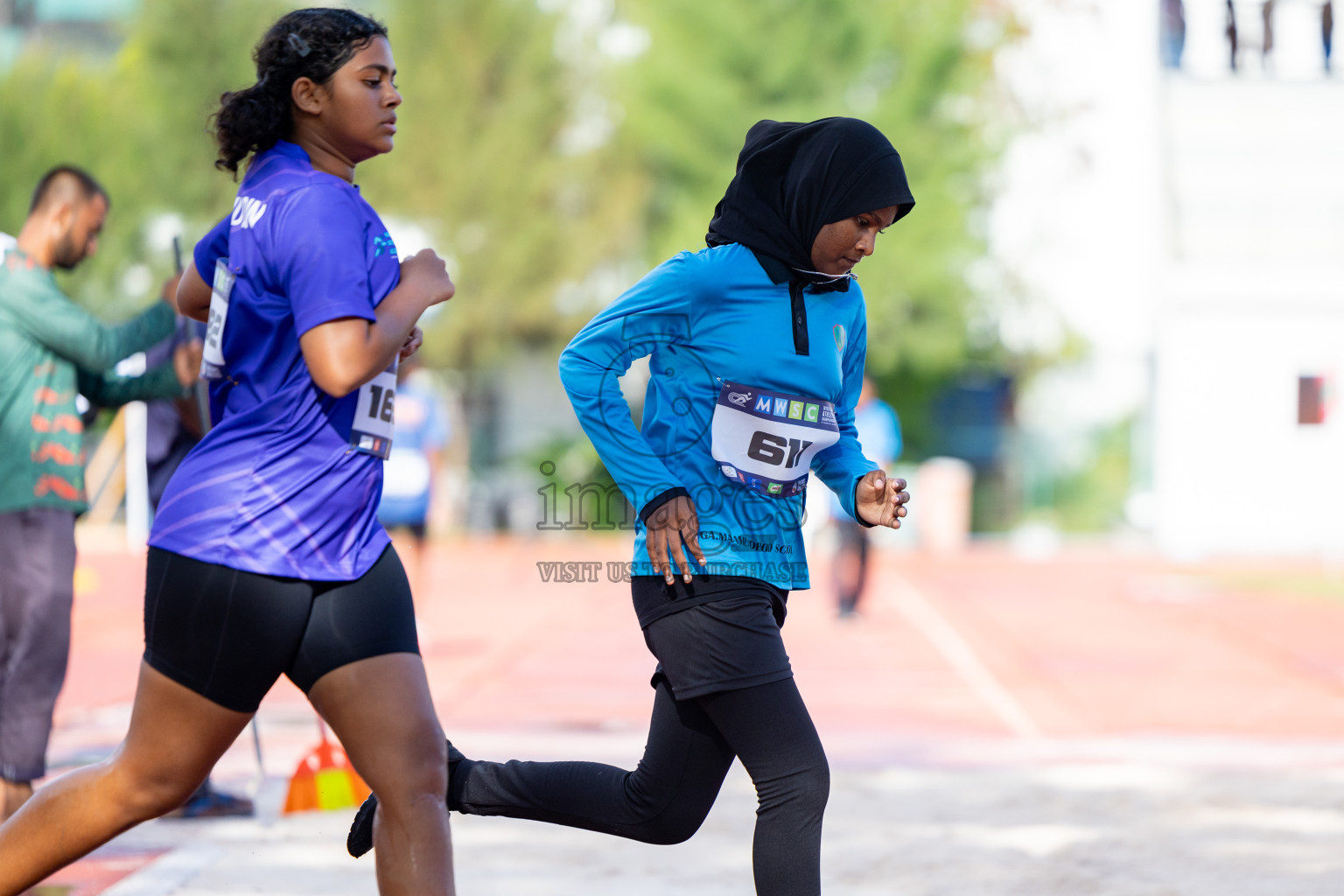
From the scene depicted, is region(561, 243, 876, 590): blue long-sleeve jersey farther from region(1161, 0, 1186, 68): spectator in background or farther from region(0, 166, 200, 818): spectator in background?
region(1161, 0, 1186, 68): spectator in background

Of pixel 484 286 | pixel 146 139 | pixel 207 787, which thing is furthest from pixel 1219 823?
pixel 146 139

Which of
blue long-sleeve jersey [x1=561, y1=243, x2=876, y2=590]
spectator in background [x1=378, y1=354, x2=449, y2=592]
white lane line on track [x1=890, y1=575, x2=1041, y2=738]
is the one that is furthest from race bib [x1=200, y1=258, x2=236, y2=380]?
spectator in background [x1=378, y1=354, x2=449, y2=592]

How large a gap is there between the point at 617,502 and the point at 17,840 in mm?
24737

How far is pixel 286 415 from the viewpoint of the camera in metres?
2.77

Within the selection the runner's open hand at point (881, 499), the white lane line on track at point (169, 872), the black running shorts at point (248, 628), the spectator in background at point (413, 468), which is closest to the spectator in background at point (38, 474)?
the white lane line on track at point (169, 872)

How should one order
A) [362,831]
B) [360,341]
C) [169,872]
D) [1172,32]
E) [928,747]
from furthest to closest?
[1172,32], [928,747], [169,872], [362,831], [360,341]

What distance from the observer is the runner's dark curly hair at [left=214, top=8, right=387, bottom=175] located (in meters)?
2.86

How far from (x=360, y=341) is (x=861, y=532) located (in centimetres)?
963

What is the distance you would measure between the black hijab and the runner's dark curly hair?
84cm

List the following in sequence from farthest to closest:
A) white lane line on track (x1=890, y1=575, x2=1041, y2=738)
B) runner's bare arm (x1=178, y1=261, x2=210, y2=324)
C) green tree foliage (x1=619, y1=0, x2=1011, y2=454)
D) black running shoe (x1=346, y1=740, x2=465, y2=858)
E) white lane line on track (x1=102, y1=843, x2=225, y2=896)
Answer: green tree foliage (x1=619, y1=0, x2=1011, y2=454)
white lane line on track (x1=890, y1=575, x2=1041, y2=738)
white lane line on track (x1=102, y1=843, x2=225, y2=896)
black running shoe (x1=346, y1=740, x2=465, y2=858)
runner's bare arm (x1=178, y1=261, x2=210, y2=324)

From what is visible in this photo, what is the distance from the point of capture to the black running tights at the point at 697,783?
10.1 ft

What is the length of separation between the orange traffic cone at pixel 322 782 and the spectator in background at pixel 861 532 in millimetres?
7232

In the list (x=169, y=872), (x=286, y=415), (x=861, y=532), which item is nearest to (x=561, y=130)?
(x=861, y=532)

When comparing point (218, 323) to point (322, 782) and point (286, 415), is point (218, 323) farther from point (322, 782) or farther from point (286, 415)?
point (322, 782)
